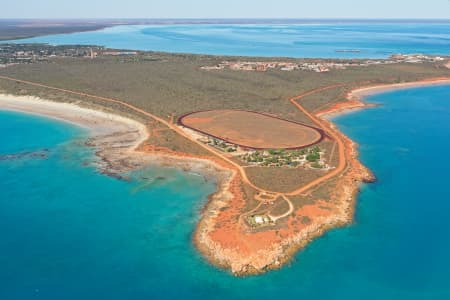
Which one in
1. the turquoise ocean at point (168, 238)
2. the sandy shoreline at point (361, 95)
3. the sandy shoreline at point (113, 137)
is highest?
the sandy shoreline at point (361, 95)

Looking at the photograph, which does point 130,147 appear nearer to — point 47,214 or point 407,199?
point 47,214

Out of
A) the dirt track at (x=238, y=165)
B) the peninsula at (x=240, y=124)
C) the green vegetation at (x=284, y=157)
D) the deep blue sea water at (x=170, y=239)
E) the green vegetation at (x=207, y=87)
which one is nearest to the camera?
the deep blue sea water at (x=170, y=239)

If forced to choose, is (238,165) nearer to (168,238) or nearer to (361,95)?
(168,238)

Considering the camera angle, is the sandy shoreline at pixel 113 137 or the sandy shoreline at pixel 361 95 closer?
the sandy shoreline at pixel 113 137

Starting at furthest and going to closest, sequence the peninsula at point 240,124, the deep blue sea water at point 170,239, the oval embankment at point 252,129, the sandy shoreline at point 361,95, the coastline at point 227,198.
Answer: the sandy shoreline at point 361,95
the oval embankment at point 252,129
the peninsula at point 240,124
the coastline at point 227,198
the deep blue sea water at point 170,239

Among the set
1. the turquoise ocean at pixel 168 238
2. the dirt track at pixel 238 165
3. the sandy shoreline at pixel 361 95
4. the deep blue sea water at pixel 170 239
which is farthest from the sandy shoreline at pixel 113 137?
the sandy shoreline at pixel 361 95

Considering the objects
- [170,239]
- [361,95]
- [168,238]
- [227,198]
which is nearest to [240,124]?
[227,198]

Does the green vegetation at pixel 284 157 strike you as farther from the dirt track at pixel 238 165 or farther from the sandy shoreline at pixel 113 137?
the sandy shoreline at pixel 113 137

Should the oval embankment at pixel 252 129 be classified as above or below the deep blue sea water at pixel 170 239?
above
